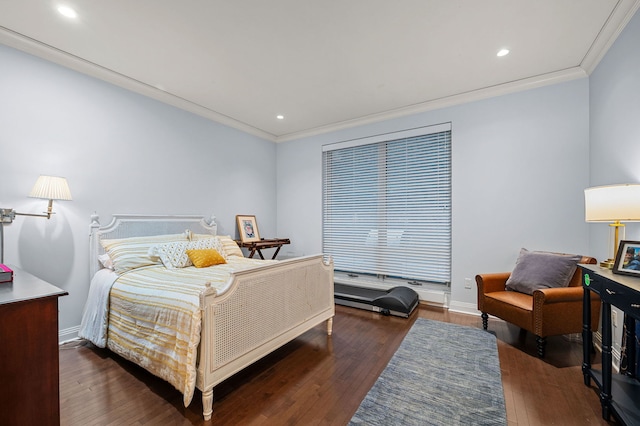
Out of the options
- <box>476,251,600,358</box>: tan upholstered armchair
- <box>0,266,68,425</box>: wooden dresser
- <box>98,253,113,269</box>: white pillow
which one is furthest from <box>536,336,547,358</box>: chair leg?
<box>98,253,113,269</box>: white pillow

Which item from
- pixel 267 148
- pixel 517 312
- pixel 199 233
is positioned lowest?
pixel 517 312

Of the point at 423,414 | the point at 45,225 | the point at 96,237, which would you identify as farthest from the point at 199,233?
the point at 423,414

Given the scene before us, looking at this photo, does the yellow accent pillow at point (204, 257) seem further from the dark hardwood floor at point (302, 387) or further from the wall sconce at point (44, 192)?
the wall sconce at point (44, 192)

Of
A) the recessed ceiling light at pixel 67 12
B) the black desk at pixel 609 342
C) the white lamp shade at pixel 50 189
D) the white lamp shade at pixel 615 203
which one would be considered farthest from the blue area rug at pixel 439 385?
the recessed ceiling light at pixel 67 12

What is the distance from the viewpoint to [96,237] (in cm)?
271

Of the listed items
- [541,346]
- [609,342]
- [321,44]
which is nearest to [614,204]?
[609,342]

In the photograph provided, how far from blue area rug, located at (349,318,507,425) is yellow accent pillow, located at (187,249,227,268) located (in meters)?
1.98

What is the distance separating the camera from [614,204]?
1.80 metres

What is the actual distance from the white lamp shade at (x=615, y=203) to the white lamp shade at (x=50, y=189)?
4212 mm

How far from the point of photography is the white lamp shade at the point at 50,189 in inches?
88.8

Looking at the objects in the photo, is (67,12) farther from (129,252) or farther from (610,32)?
(610,32)

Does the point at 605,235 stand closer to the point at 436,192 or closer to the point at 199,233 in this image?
the point at 436,192

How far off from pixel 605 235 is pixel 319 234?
11.2 ft

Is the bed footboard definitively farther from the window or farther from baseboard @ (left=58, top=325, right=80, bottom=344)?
baseboard @ (left=58, top=325, right=80, bottom=344)
